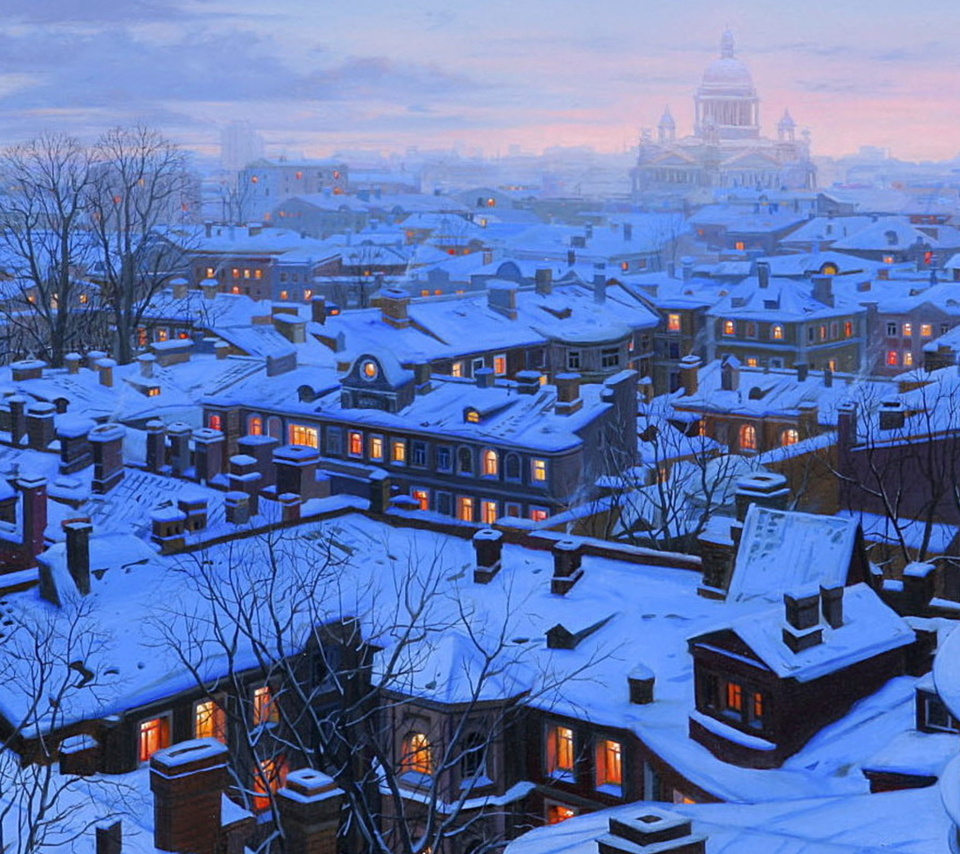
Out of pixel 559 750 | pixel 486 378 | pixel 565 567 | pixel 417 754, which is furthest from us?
pixel 486 378

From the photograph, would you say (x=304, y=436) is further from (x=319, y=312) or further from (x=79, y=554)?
(x=79, y=554)

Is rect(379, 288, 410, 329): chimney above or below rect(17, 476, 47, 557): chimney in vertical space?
above

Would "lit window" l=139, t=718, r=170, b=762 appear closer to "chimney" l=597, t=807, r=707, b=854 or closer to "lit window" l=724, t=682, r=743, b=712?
"lit window" l=724, t=682, r=743, b=712

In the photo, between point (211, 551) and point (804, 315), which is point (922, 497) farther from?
point (804, 315)

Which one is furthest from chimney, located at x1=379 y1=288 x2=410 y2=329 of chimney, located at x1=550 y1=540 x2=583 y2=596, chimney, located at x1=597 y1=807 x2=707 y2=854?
chimney, located at x1=597 y1=807 x2=707 y2=854

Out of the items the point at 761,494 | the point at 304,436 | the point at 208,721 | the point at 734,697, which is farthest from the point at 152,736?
the point at 304,436

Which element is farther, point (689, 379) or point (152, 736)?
point (689, 379)
